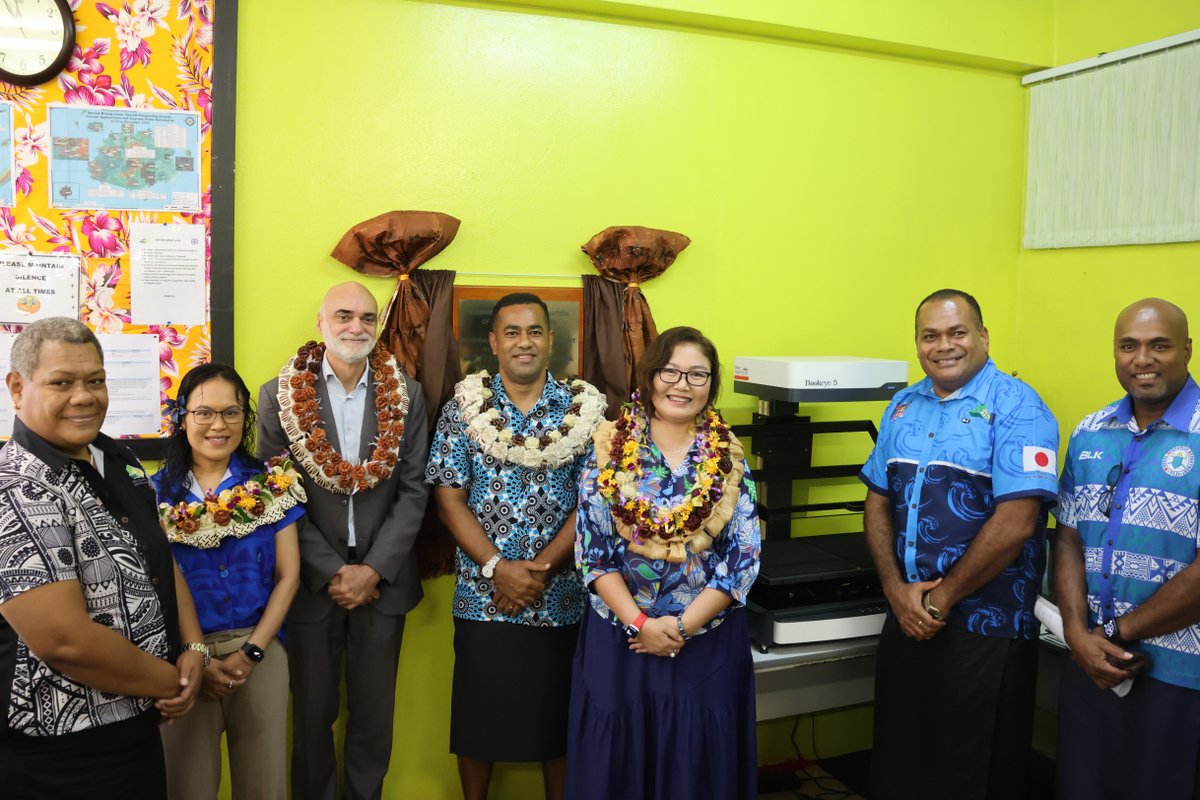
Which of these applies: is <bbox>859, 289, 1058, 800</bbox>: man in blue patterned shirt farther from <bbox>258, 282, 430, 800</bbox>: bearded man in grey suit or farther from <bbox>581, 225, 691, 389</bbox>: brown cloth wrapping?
<bbox>258, 282, 430, 800</bbox>: bearded man in grey suit

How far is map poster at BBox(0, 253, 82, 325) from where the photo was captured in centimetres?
256

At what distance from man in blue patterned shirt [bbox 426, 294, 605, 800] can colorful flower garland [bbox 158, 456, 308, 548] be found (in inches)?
18.3

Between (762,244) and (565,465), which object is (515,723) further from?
(762,244)

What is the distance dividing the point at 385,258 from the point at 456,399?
58 centimetres

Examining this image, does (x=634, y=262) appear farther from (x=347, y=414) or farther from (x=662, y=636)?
(x=662, y=636)

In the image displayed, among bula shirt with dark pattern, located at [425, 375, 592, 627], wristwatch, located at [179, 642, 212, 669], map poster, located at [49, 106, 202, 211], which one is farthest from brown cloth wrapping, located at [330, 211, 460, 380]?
wristwatch, located at [179, 642, 212, 669]

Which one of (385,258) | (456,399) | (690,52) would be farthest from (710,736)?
(690,52)

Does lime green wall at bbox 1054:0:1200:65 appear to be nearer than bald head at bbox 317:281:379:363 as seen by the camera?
No

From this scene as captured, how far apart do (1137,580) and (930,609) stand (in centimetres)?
52

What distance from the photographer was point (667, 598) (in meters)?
2.31

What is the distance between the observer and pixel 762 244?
343 cm

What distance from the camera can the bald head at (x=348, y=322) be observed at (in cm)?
258

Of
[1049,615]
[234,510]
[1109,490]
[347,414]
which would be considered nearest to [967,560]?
[1049,615]

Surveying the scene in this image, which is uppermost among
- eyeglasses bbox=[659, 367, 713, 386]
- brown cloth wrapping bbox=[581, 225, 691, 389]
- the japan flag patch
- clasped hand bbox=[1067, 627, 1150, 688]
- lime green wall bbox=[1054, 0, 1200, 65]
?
lime green wall bbox=[1054, 0, 1200, 65]
